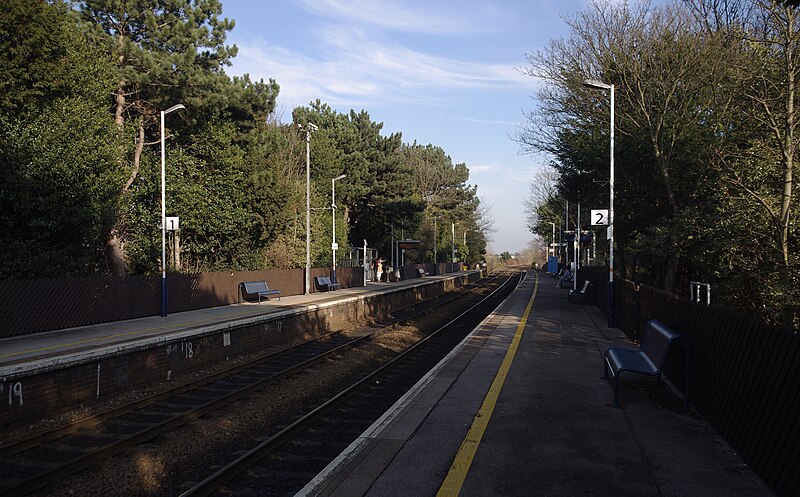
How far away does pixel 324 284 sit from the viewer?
112ft

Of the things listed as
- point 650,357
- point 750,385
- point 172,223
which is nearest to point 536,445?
point 750,385

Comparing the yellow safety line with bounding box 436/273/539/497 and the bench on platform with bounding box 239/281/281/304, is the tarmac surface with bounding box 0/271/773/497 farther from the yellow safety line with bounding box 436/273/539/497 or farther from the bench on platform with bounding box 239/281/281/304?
the bench on platform with bounding box 239/281/281/304

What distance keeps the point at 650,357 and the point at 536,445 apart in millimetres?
3416

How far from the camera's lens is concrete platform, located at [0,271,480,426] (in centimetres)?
907

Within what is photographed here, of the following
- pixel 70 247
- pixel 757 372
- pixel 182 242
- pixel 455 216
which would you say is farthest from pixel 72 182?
pixel 455 216

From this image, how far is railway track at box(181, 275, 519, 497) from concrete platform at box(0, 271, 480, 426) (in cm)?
394

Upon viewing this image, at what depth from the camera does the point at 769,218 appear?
13.3 meters

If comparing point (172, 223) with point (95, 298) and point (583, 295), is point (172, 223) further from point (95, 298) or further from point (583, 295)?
point (583, 295)

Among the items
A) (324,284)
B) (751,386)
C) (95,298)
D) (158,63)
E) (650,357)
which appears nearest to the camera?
(751,386)

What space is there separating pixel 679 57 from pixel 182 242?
2408 cm

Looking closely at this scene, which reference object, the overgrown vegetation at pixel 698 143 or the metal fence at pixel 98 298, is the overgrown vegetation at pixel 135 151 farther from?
the overgrown vegetation at pixel 698 143

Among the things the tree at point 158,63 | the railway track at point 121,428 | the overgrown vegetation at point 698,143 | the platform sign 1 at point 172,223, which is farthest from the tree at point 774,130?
the tree at point 158,63

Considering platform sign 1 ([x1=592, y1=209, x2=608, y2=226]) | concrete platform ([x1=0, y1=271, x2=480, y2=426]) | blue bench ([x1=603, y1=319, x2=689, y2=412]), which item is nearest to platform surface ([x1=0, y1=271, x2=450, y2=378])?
concrete platform ([x1=0, y1=271, x2=480, y2=426])

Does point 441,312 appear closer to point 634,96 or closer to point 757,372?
point 634,96
